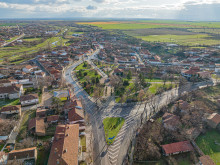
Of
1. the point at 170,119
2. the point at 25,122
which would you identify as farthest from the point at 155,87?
the point at 25,122

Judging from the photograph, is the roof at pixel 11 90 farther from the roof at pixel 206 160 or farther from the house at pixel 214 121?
the house at pixel 214 121

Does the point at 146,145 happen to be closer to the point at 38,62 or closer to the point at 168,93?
the point at 168,93

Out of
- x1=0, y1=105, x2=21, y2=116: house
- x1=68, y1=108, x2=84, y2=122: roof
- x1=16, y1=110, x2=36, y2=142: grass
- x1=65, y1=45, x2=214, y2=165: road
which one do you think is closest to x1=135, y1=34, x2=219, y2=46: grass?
x1=65, y1=45, x2=214, y2=165: road

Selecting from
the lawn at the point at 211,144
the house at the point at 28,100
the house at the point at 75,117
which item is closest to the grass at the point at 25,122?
the house at the point at 28,100

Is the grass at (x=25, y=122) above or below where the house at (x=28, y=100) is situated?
below

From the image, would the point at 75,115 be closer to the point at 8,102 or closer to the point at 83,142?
the point at 83,142

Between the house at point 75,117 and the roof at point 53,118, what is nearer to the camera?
the house at point 75,117
